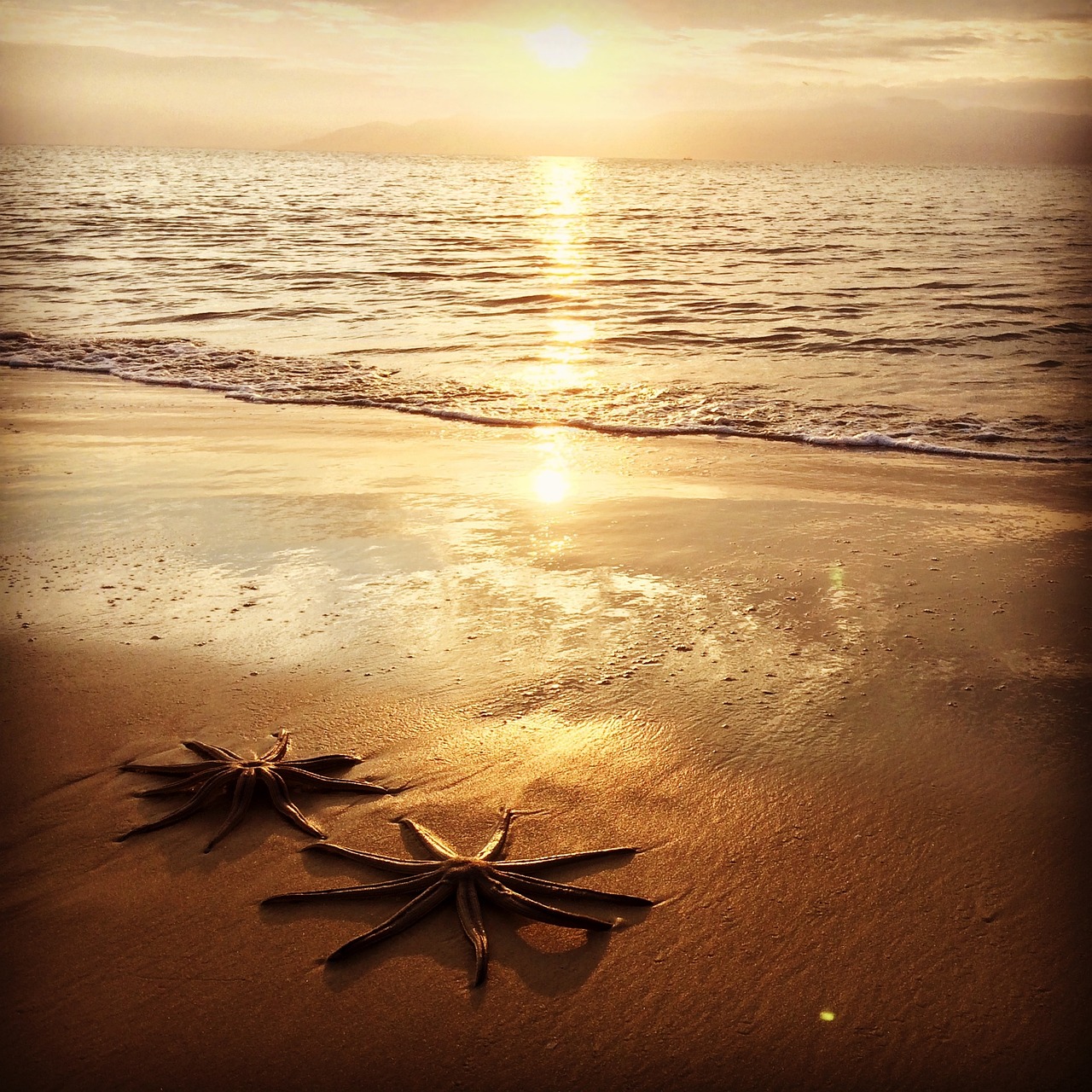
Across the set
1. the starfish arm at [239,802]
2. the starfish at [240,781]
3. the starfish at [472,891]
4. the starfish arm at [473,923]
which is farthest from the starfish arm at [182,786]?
the starfish arm at [473,923]

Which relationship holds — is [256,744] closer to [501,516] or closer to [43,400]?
[501,516]

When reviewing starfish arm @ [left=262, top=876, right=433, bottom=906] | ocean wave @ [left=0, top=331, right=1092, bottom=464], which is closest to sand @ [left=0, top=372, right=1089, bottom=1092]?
starfish arm @ [left=262, top=876, right=433, bottom=906]

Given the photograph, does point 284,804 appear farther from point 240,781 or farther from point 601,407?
point 601,407

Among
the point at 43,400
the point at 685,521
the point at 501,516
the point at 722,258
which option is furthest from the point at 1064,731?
the point at 722,258

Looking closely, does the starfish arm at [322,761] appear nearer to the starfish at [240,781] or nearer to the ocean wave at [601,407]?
the starfish at [240,781]

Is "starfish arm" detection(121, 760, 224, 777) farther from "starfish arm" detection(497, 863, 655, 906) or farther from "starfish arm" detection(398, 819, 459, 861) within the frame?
"starfish arm" detection(497, 863, 655, 906)
